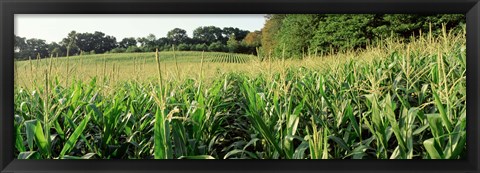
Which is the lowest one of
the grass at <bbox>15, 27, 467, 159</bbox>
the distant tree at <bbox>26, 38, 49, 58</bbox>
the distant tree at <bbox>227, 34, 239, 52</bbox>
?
A: the grass at <bbox>15, 27, 467, 159</bbox>

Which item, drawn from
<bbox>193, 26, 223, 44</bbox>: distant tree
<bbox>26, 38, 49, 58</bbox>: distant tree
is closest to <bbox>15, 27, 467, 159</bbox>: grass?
<bbox>26, 38, 49, 58</bbox>: distant tree

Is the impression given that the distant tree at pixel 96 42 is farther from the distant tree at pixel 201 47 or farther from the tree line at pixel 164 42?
the distant tree at pixel 201 47

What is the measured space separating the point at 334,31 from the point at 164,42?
1618mm

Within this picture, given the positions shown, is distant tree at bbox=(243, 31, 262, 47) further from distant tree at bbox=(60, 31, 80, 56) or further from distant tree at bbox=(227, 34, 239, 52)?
distant tree at bbox=(60, 31, 80, 56)

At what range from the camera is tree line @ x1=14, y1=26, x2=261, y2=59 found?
8.15ft

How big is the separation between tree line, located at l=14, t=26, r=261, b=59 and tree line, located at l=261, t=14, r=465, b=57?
0.17 m

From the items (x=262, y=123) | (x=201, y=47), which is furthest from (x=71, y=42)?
(x=262, y=123)

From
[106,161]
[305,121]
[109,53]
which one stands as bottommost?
[106,161]

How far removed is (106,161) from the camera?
1758 mm

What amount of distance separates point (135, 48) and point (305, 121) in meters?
1.32

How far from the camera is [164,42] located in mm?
2740
